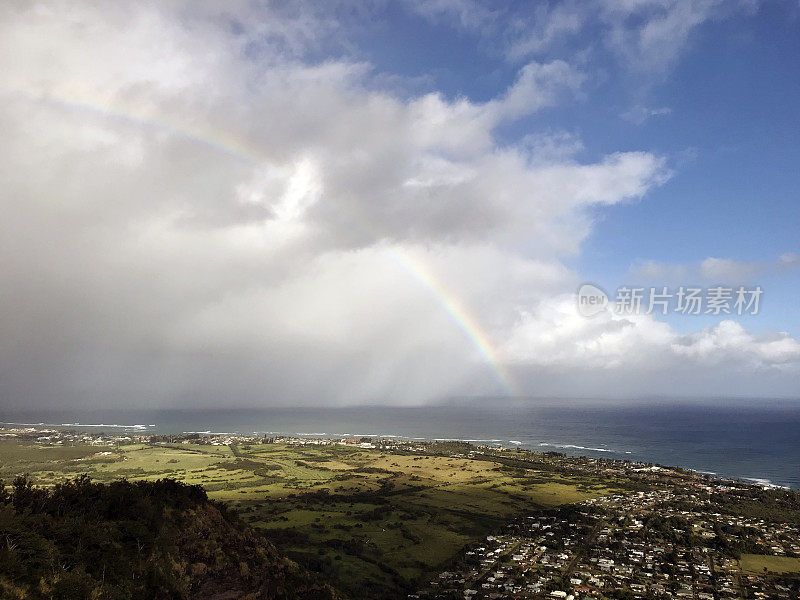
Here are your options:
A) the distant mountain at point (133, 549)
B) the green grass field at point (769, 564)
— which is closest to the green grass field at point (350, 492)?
the distant mountain at point (133, 549)

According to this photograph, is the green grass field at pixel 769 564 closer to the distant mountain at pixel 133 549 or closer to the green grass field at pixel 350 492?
the green grass field at pixel 350 492

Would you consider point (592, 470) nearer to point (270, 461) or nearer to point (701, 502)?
point (701, 502)

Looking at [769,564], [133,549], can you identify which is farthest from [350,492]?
[133,549]

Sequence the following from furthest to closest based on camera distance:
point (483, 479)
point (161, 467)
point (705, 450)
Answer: point (705, 450)
point (161, 467)
point (483, 479)

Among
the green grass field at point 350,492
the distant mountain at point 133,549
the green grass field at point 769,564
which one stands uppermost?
the distant mountain at point 133,549

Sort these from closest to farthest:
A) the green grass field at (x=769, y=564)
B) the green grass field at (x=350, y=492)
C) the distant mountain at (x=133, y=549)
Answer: the distant mountain at (x=133, y=549) < the green grass field at (x=769, y=564) < the green grass field at (x=350, y=492)

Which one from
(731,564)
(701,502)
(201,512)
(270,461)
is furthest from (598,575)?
(270,461)

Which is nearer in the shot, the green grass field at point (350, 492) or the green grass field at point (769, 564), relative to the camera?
the green grass field at point (769, 564)
